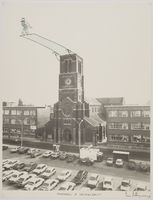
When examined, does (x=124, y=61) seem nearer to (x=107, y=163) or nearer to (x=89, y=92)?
(x=89, y=92)

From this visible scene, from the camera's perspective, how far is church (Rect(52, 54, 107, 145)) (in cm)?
355

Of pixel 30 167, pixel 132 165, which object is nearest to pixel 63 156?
pixel 30 167

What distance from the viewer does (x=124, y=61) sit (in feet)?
11.5

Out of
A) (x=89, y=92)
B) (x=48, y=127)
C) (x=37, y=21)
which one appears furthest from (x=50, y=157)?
(x=37, y=21)

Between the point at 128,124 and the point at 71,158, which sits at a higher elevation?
the point at 128,124

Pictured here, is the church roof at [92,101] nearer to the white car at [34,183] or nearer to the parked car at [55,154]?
the parked car at [55,154]

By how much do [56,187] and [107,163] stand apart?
72 cm

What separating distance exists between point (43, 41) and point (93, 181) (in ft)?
6.41

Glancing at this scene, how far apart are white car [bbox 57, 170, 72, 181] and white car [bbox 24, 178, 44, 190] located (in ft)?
0.78

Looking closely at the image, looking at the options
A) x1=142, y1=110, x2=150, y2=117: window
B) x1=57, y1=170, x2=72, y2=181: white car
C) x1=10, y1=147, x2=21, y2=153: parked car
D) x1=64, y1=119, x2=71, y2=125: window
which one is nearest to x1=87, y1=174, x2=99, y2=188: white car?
x1=57, y1=170, x2=72, y2=181: white car

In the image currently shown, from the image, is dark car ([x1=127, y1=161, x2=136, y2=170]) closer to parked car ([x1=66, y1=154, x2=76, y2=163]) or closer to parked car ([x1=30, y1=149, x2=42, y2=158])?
parked car ([x1=66, y1=154, x2=76, y2=163])

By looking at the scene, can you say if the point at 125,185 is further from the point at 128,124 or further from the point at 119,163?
the point at 128,124

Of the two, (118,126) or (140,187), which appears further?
(118,126)

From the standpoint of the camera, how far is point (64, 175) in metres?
3.48
